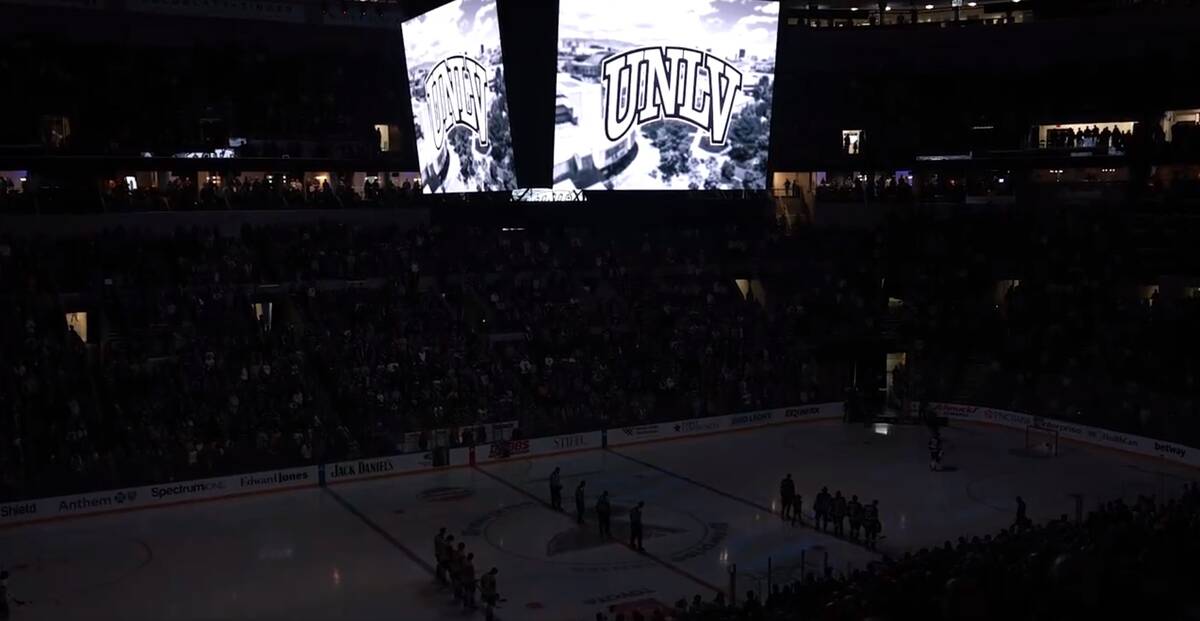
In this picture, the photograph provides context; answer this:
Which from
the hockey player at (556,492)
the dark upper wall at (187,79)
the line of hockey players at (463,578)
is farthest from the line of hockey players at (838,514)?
the dark upper wall at (187,79)

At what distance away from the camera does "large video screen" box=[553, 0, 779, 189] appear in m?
27.7

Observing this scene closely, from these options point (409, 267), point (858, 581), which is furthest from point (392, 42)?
point (858, 581)

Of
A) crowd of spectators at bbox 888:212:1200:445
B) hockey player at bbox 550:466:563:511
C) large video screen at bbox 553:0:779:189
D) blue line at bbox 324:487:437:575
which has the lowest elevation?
blue line at bbox 324:487:437:575

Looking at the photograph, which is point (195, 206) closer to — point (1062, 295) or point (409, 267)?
point (409, 267)

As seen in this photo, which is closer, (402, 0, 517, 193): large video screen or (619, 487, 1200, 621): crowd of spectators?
(619, 487, 1200, 621): crowd of spectators

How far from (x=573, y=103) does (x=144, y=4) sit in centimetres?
2346

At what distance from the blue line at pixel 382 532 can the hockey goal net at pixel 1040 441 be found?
1837 centimetres

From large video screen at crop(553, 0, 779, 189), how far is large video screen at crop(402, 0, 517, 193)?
5.42 feet

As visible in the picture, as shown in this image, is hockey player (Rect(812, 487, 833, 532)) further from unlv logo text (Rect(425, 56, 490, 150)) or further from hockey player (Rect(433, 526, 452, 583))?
unlv logo text (Rect(425, 56, 490, 150))

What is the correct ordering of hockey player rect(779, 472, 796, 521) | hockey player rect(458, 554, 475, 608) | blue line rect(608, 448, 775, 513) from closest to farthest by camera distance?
hockey player rect(458, 554, 475, 608)
hockey player rect(779, 472, 796, 521)
blue line rect(608, 448, 775, 513)

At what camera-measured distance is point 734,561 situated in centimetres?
2230

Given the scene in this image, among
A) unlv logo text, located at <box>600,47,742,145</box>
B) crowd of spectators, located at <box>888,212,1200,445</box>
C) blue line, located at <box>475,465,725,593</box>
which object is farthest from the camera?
crowd of spectators, located at <box>888,212,1200,445</box>

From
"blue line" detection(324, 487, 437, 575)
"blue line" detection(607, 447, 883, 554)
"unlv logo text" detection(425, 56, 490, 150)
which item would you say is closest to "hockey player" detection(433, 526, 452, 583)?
"blue line" detection(324, 487, 437, 575)

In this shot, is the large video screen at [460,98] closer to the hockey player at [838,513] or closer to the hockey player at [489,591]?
the hockey player at [838,513]
